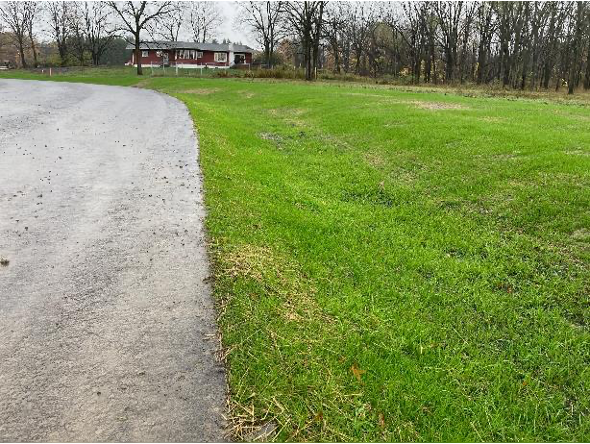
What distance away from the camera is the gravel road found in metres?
2.69

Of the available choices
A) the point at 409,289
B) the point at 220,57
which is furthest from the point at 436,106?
the point at 220,57

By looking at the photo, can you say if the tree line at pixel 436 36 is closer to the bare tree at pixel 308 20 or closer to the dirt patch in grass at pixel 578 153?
the bare tree at pixel 308 20

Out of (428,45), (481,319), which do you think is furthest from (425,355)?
(428,45)

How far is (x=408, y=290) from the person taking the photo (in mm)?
4656

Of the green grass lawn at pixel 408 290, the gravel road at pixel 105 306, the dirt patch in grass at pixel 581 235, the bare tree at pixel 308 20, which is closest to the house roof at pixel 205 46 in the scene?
the bare tree at pixel 308 20

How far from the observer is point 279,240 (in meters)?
5.50

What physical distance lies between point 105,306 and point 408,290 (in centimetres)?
278

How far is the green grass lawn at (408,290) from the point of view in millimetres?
2970

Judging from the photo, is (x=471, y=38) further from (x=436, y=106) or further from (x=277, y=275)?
(x=277, y=275)

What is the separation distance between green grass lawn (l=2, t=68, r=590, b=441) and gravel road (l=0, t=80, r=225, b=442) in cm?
27

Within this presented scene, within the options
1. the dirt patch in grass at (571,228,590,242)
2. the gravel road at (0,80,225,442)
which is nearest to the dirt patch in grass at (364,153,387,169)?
the gravel road at (0,80,225,442)

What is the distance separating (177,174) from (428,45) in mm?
52870

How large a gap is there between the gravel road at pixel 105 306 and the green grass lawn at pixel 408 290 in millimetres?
271

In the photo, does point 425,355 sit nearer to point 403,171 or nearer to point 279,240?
point 279,240
